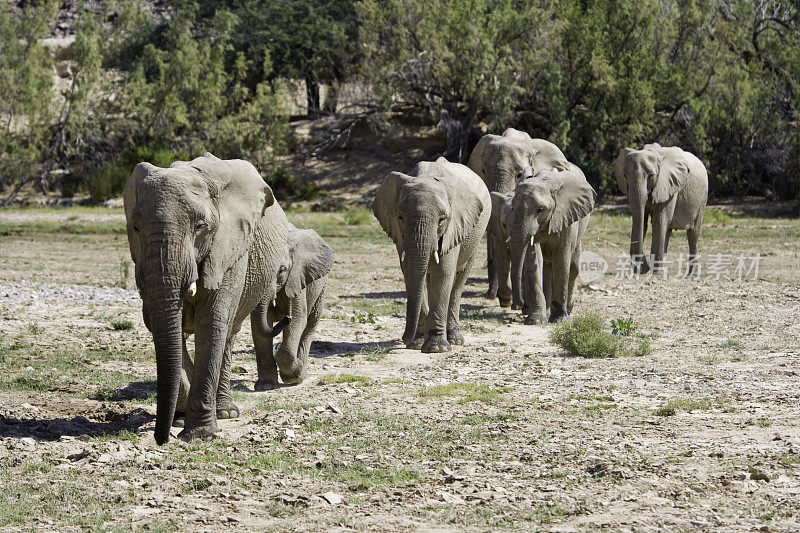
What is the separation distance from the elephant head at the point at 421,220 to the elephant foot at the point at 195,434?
3.97 meters

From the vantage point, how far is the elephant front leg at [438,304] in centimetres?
1145

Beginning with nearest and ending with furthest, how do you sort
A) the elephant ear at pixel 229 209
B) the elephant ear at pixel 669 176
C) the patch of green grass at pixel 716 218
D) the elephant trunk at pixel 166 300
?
the elephant trunk at pixel 166 300, the elephant ear at pixel 229 209, the elephant ear at pixel 669 176, the patch of green grass at pixel 716 218

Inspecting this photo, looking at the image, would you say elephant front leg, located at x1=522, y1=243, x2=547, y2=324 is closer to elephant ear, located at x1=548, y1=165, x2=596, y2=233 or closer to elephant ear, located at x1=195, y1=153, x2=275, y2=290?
elephant ear, located at x1=548, y1=165, x2=596, y2=233

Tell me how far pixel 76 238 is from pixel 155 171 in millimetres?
17629

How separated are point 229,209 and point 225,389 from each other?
1.51 metres

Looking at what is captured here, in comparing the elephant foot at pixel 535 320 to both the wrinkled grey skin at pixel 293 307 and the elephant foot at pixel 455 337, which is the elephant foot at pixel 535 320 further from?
the wrinkled grey skin at pixel 293 307

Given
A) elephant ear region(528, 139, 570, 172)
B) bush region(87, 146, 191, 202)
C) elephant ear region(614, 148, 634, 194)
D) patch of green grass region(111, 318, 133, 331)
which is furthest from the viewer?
bush region(87, 146, 191, 202)

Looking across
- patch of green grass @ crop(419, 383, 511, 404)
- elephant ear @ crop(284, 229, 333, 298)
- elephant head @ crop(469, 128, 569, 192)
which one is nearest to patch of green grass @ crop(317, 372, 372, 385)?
patch of green grass @ crop(419, 383, 511, 404)

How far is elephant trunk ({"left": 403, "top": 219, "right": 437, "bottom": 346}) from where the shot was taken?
11.0 metres

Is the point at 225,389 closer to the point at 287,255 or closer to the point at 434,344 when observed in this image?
the point at 287,255

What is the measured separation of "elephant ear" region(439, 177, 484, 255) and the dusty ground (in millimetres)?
1204

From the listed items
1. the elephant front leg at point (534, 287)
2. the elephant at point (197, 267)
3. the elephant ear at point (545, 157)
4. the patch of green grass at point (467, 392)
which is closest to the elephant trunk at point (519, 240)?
the elephant front leg at point (534, 287)

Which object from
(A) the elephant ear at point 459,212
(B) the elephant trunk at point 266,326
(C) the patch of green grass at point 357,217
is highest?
(A) the elephant ear at point 459,212

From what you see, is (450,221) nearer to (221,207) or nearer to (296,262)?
(296,262)
